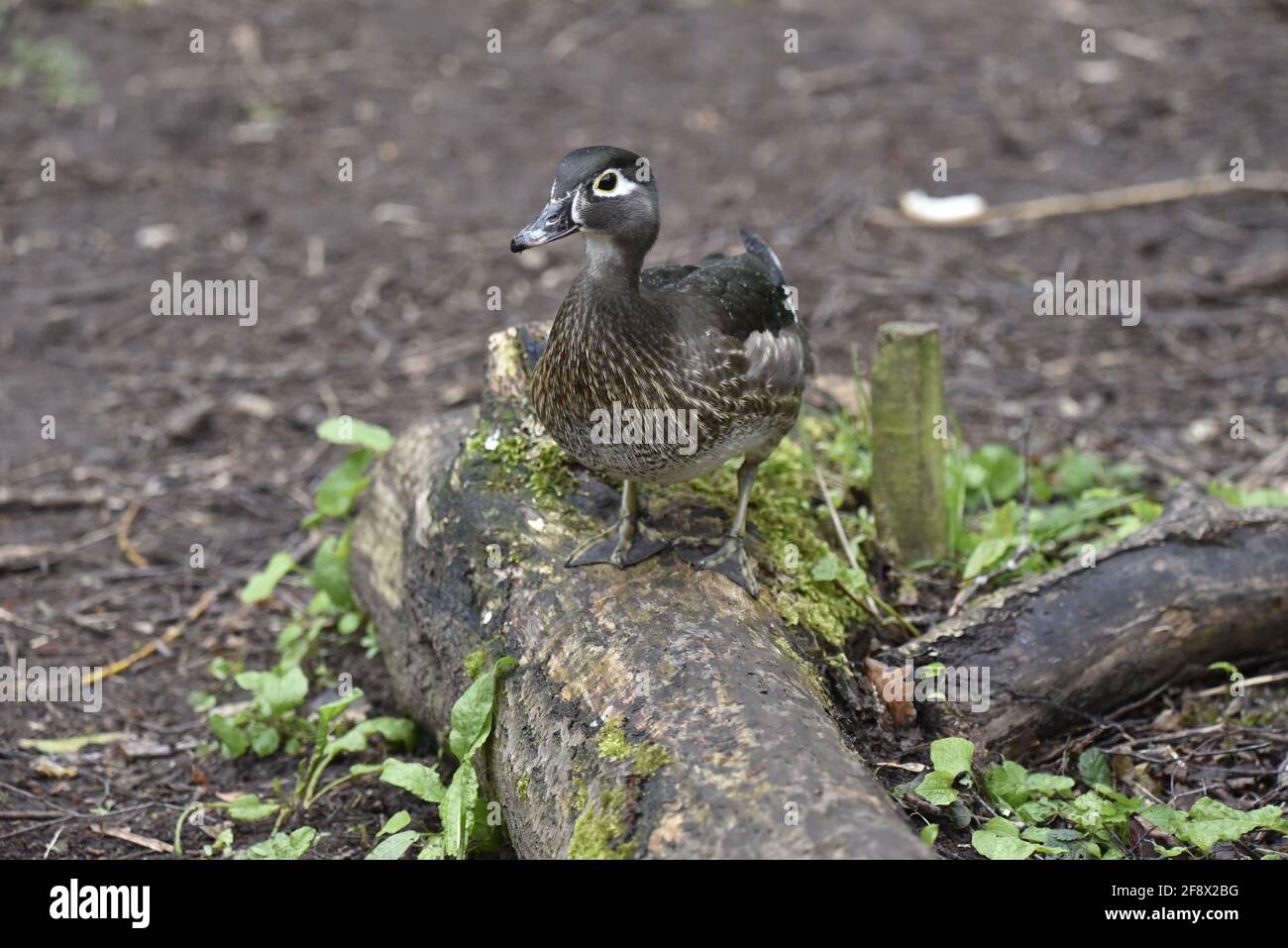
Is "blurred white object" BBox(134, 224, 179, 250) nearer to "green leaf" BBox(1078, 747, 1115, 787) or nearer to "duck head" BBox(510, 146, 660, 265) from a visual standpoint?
"duck head" BBox(510, 146, 660, 265)

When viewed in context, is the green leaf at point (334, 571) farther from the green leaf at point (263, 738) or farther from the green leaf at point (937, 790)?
the green leaf at point (937, 790)

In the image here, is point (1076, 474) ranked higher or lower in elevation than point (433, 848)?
higher

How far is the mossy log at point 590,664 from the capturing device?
8.98 ft

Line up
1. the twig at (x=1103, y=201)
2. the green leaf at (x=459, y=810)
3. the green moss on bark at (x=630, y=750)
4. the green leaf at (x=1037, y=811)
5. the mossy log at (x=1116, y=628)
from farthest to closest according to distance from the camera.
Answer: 1. the twig at (x=1103, y=201)
2. the mossy log at (x=1116, y=628)
3. the green leaf at (x=1037, y=811)
4. the green leaf at (x=459, y=810)
5. the green moss on bark at (x=630, y=750)

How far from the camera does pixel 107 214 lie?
27.4 feet

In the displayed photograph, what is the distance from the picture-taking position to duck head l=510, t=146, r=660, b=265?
352cm

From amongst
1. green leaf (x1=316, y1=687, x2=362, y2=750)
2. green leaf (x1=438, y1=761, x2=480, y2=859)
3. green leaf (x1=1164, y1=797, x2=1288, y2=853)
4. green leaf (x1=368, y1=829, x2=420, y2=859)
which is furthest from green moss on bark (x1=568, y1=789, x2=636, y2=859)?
A: green leaf (x1=1164, y1=797, x2=1288, y2=853)

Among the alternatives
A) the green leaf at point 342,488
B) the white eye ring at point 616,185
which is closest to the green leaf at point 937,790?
the white eye ring at point 616,185

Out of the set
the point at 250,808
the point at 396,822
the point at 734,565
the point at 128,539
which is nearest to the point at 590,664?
the point at 734,565

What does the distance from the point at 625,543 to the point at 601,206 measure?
0.98 metres

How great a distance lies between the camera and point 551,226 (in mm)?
3523

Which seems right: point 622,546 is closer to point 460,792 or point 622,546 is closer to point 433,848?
point 460,792

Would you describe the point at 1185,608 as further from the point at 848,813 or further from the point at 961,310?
the point at 961,310

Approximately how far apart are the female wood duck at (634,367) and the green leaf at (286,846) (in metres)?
1.05
